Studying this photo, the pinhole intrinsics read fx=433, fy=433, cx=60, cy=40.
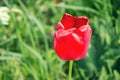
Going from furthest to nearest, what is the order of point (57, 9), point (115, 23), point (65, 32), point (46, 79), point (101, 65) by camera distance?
point (57, 9), point (115, 23), point (101, 65), point (46, 79), point (65, 32)

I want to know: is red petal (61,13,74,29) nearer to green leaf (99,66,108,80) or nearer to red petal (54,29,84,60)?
red petal (54,29,84,60)

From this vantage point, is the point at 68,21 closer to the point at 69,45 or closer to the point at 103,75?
the point at 69,45

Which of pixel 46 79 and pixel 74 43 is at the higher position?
pixel 74 43

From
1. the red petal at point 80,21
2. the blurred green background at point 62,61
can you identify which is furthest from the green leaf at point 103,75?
the red petal at point 80,21

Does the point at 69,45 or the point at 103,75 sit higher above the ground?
the point at 69,45

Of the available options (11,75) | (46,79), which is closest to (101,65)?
(46,79)

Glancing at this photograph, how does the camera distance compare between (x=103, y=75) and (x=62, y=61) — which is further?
(x=62, y=61)

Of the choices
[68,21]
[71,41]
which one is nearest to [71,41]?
[71,41]

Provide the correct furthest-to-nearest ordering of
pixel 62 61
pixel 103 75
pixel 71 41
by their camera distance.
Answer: pixel 62 61
pixel 103 75
pixel 71 41

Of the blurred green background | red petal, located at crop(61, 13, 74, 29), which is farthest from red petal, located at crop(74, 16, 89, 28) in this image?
the blurred green background

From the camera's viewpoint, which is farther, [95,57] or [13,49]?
[13,49]

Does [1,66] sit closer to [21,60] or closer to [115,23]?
[21,60]
